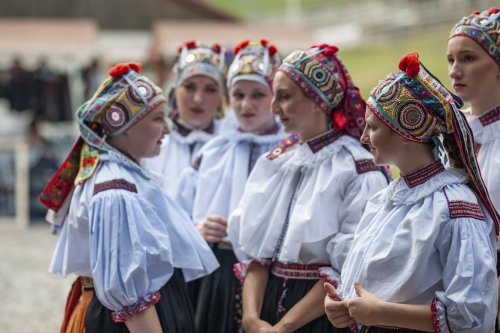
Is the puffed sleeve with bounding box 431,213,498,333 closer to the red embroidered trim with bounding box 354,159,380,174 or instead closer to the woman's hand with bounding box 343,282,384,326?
the woman's hand with bounding box 343,282,384,326

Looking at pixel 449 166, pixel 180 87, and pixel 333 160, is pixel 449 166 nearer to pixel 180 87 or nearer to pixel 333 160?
pixel 333 160

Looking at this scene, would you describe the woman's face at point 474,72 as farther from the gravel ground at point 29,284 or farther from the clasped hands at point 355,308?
the gravel ground at point 29,284

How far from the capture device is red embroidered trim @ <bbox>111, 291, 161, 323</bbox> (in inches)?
117

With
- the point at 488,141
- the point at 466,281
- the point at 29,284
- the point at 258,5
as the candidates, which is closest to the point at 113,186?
the point at 466,281

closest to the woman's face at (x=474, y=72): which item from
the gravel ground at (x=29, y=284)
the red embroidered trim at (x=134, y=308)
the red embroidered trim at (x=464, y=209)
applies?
the red embroidered trim at (x=464, y=209)

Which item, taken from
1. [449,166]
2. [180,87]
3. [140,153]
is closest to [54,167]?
[180,87]

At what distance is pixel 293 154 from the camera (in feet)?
11.0

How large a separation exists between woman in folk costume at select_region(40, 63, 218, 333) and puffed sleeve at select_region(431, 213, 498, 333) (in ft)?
3.41

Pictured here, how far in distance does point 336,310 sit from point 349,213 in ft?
1.52

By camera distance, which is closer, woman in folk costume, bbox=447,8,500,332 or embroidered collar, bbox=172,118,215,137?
woman in folk costume, bbox=447,8,500,332

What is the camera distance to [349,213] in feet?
10.3

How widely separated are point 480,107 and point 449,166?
25.1 inches

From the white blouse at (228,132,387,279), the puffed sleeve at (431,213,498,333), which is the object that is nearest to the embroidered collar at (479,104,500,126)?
the white blouse at (228,132,387,279)

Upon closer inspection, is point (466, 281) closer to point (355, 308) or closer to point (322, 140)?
point (355, 308)
